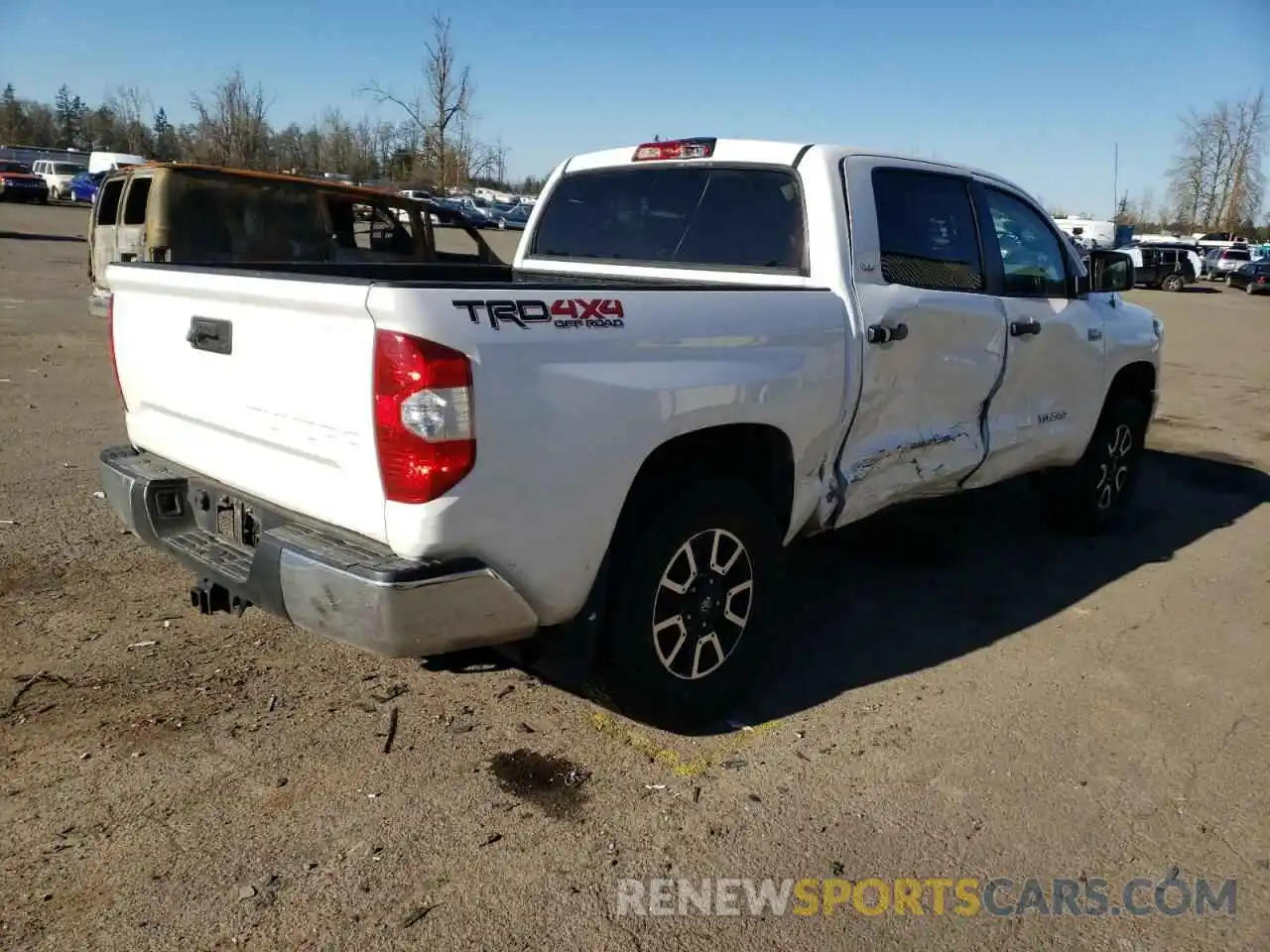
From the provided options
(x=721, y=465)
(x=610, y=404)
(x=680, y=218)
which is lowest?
(x=721, y=465)

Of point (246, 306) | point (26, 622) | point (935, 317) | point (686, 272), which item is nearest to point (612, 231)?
point (686, 272)

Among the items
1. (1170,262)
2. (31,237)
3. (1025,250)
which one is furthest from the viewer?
(1170,262)

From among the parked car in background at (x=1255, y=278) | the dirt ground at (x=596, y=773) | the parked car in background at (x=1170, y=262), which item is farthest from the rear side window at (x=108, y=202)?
the parked car in background at (x=1255, y=278)

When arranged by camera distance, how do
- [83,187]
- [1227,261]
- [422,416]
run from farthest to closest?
[83,187] → [1227,261] → [422,416]

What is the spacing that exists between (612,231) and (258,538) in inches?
95.0

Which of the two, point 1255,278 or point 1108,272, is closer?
point 1108,272

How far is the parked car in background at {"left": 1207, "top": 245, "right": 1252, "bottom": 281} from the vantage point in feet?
145

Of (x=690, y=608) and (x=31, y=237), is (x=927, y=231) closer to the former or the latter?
(x=690, y=608)

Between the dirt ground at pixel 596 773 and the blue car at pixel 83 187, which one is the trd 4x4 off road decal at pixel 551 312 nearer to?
the dirt ground at pixel 596 773

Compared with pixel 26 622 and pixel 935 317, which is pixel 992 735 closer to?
pixel 935 317

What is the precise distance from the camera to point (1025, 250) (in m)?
5.12

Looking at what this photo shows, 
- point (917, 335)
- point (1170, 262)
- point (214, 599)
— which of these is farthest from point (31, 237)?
point (1170, 262)

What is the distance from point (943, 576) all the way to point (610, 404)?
301cm
